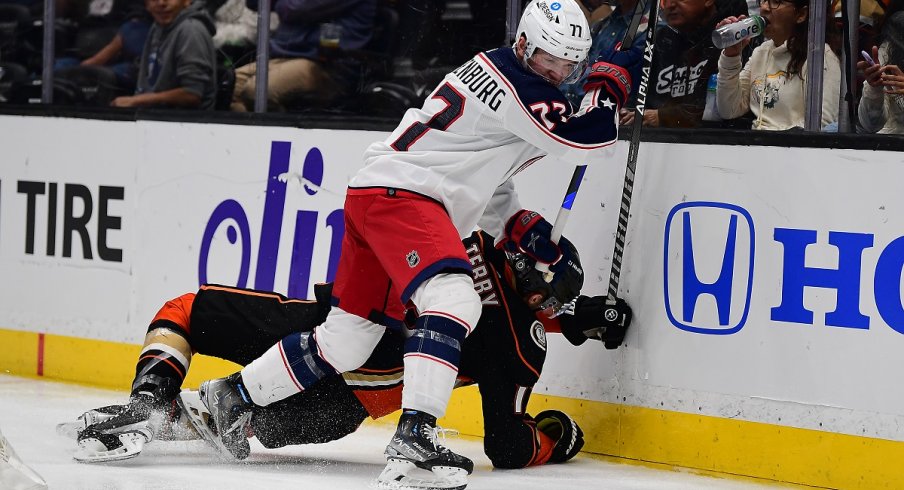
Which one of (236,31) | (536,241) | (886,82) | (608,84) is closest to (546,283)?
(536,241)

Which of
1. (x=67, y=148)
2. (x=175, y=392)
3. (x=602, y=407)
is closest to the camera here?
(x=175, y=392)

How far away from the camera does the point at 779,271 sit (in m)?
3.96

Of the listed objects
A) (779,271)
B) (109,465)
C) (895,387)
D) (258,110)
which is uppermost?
(258,110)

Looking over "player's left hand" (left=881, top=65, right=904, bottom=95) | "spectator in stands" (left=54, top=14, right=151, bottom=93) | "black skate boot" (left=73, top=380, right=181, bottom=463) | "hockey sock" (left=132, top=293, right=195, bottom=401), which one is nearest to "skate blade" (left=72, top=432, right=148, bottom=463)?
"black skate boot" (left=73, top=380, right=181, bottom=463)

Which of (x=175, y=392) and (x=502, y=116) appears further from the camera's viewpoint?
(x=175, y=392)

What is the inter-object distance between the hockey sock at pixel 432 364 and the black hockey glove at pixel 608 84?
712mm

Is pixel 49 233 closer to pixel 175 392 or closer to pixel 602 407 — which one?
pixel 175 392

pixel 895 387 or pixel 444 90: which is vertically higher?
pixel 444 90

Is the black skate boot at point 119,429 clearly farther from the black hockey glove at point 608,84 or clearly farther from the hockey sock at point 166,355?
the black hockey glove at point 608,84

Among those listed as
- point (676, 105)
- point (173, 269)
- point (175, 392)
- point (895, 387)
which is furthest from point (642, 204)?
point (173, 269)

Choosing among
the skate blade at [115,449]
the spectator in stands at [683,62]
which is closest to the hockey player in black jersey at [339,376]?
the skate blade at [115,449]

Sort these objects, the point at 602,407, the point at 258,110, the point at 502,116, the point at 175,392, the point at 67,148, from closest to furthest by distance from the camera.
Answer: the point at 502,116 → the point at 175,392 → the point at 602,407 → the point at 258,110 → the point at 67,148

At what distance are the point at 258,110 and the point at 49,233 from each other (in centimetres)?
106

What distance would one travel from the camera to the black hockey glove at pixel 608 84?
3787 mm
